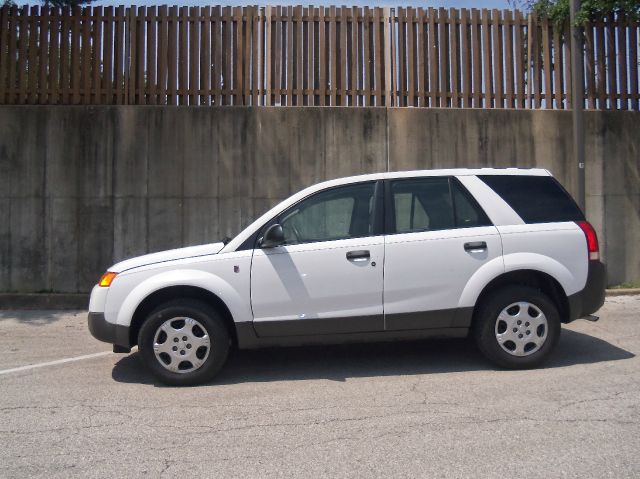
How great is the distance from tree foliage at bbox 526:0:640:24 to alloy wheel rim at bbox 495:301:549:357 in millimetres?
6571

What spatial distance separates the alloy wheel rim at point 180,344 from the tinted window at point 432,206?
2.03m

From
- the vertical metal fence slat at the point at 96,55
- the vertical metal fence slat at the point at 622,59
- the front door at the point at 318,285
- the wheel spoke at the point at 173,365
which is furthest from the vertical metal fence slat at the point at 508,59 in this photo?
the wheel spoke at the point at 173,365

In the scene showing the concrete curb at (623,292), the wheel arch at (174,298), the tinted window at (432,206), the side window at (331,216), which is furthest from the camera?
the concrete curb at (623,292)

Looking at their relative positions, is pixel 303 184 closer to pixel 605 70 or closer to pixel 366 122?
pixel 366 122

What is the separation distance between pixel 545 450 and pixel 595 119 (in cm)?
764

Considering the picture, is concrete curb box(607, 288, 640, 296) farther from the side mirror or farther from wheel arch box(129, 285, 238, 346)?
wheel arch box(129, 285, 238, 346)

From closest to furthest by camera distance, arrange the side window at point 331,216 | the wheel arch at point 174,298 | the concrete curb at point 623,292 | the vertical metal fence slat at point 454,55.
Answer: the wheel arch at point 174,298, the side window at point 331,216, the concrete curb at point 623,292, the vertical metal fence slat at point 454,55

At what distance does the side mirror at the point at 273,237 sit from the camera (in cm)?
552

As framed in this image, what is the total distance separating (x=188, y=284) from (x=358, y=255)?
5.06 ft

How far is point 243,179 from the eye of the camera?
978cm

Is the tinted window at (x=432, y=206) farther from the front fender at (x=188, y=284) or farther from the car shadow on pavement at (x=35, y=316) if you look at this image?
the car shadow on pavement at (x=35, y=316)

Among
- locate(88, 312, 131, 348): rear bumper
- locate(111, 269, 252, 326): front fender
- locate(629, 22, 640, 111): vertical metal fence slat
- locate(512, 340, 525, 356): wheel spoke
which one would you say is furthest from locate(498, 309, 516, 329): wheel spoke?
locate(629, 22, 640, 111): vertical metal fence slat

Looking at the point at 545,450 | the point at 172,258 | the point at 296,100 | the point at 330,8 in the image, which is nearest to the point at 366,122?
the point at 296,100

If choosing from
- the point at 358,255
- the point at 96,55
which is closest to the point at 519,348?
the point at 358,255
